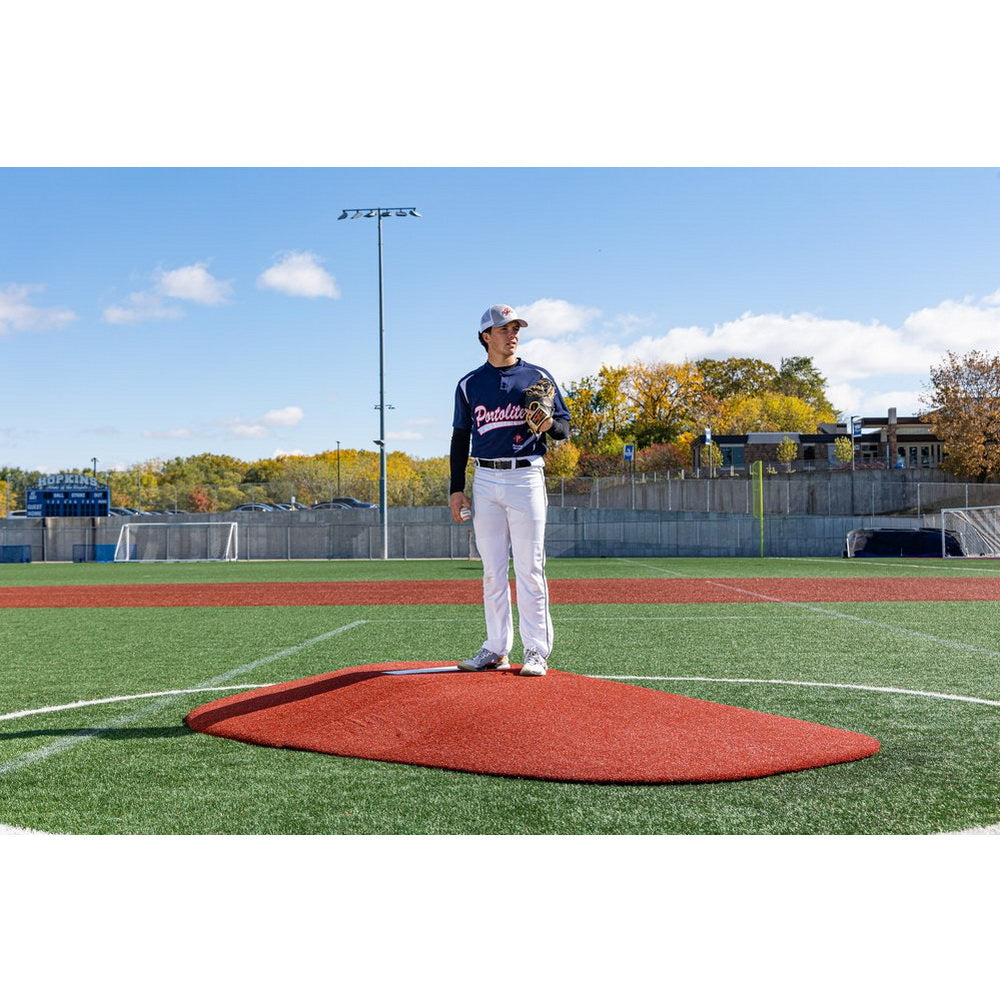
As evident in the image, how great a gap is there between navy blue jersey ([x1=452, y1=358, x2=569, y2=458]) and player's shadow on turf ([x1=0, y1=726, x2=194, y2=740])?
230 cm

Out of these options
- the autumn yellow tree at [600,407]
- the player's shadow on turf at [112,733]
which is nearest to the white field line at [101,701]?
the player's shadow on turf at [112,733]

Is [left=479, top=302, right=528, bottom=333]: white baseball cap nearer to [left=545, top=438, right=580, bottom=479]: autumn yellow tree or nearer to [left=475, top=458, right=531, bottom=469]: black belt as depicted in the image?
[left=475, top=458, right=531, bottom=469]: black belt

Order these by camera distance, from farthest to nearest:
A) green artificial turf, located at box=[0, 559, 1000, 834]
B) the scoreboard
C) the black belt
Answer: the scoreboard < the black belt < green artificial turf, located at box=[0, 559, 1000, 834]

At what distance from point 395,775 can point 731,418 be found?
82360 millimetres

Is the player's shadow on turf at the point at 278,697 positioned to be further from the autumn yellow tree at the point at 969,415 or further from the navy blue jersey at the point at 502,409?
the autumn yellow tree at the point at 969,415

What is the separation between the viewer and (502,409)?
587 cm

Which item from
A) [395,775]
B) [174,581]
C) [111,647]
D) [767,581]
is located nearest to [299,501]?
[174,581]

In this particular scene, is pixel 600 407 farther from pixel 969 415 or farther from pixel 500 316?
Result: pixel 500 316

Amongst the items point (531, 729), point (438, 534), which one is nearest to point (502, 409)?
point (531, 729)

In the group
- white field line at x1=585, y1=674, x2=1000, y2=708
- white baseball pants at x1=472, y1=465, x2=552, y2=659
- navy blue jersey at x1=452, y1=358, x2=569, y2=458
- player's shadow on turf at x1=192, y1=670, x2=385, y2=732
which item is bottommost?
white field line at x1=585, y1=674, x2=1000, y2=708

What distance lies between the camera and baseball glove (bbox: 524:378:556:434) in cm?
571

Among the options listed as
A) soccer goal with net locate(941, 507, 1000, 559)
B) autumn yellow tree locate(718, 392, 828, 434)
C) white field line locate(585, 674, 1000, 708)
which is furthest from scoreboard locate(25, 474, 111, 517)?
autumn yellow tree locate(718, 392, 828, 434)

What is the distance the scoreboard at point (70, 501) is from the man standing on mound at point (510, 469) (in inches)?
1737

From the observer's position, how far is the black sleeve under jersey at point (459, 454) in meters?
6.15
